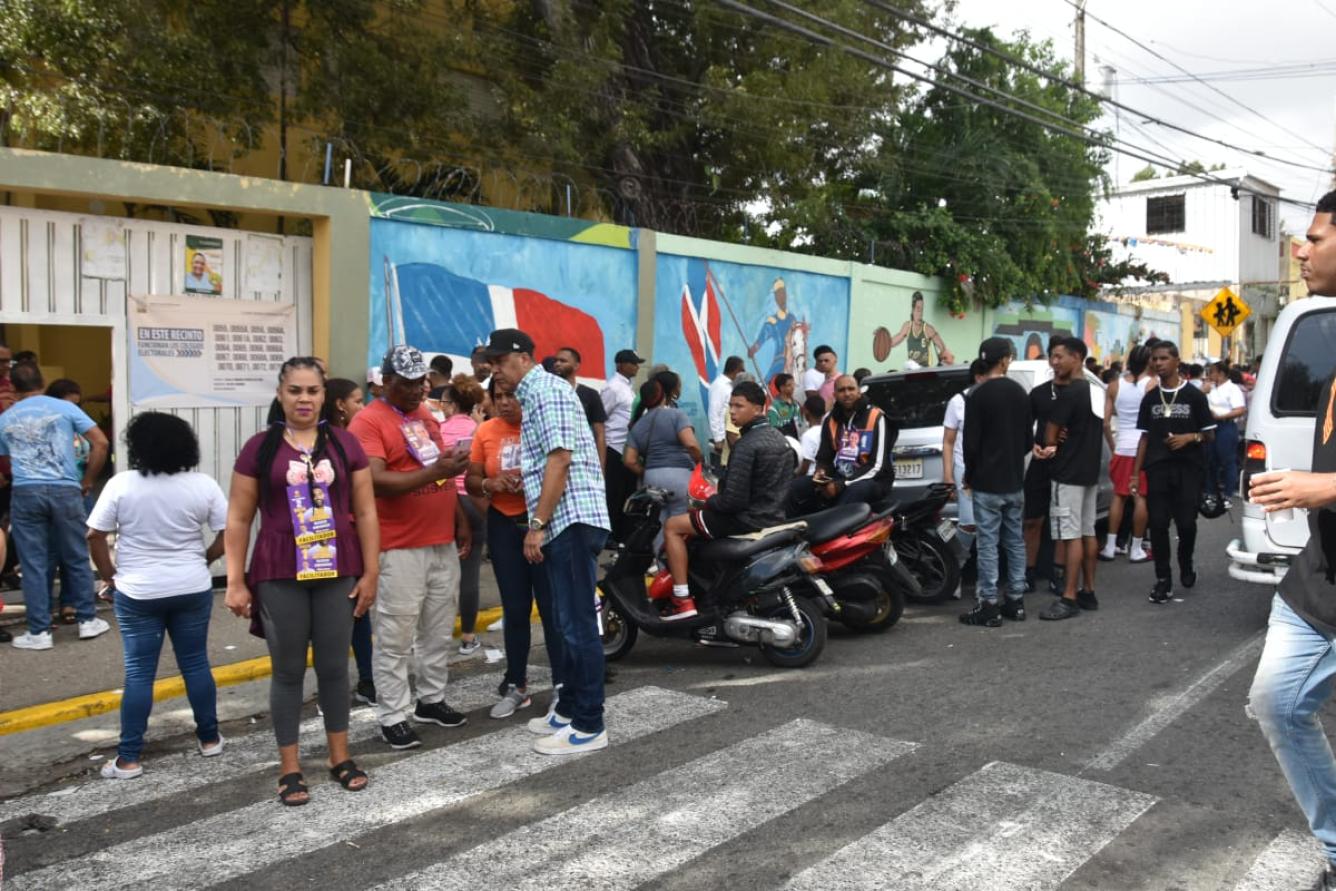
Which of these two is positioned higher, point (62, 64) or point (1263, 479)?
point (62, 64)

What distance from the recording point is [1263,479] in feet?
10.5

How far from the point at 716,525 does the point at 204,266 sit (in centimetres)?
529

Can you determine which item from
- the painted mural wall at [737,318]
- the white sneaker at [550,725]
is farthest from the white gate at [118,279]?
the painted mural wall at [737,318]

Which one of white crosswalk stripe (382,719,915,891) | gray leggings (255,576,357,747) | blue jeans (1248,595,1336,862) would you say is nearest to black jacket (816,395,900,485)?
white crosswalk stripe (382,719,915,891)

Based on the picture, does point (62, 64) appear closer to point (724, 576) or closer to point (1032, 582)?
point (724, 576)

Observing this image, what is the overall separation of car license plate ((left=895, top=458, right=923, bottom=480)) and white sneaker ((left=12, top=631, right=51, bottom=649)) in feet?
21.1

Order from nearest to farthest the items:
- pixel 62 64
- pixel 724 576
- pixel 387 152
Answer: pixel 724 576
pixel 62 64
pixel 387 152

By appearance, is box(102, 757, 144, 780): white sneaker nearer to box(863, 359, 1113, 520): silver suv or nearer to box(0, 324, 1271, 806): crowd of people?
box(0, 324, 1271, 806): crowd of people

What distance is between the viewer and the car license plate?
9453mm

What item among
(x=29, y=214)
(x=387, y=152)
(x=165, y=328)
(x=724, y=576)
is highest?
(x=387, y=152)

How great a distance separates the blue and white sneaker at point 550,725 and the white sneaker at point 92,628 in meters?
3.55

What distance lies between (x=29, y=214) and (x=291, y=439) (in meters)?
5.29

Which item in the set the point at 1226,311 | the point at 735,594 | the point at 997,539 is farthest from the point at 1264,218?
the point at 735,594

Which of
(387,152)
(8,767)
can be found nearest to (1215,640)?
(8,767)
